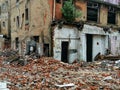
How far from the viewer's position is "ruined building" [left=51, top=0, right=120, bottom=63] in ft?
65.1

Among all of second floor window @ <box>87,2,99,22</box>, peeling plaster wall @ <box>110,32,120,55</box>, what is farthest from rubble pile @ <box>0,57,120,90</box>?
peeling plaster wall @ <box>110,32,120,55</box>

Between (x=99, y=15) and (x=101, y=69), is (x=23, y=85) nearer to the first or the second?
(x=101, y=69)

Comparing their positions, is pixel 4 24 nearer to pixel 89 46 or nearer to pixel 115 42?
pixel 89 46

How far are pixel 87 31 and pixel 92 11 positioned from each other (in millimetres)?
2586

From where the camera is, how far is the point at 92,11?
910 inches

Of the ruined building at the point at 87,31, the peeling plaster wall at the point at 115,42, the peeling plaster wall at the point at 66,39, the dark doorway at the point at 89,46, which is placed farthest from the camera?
the peeling plaster wall at the point at 115,42

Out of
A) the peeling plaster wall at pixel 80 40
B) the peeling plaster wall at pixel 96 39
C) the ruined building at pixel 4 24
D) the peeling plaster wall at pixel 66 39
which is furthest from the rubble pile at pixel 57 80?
the ruined building at pixel 4 24

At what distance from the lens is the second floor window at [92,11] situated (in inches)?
895

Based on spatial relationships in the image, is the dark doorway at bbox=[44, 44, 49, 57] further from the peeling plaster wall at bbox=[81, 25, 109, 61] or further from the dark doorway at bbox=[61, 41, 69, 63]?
the peeling plaster wall at bbox=[81, 25, 109, 61]

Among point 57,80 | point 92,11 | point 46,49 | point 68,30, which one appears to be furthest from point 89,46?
point 57,80

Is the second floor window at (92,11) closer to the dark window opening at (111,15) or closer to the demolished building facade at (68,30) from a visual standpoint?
the demolished building facade at (68,30)

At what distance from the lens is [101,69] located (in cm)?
1641

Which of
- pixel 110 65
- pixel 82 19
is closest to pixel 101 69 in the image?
pixel 110 65

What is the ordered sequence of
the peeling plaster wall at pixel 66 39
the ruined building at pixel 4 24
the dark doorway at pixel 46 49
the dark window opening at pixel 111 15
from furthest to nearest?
the ruined building at pixel 4 24
the dark window opening at pixel 111 15
the dark doorway at pixel 46 49
the peeling plaster wall at pixel 66 39
